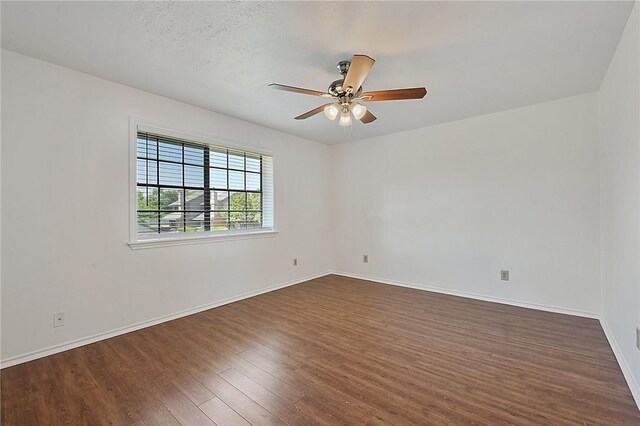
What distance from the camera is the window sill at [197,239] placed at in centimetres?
292

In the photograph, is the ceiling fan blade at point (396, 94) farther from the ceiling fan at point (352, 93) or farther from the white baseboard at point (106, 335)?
the white baseboard at point (106, 335)

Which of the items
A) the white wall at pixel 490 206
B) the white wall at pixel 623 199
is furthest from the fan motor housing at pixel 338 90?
the white wall at pixel 490 206

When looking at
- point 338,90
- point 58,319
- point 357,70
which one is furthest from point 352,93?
point 58,319

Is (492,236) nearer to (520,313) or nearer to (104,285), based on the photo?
(520,313)

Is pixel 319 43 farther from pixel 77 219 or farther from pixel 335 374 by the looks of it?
pixel 77 219

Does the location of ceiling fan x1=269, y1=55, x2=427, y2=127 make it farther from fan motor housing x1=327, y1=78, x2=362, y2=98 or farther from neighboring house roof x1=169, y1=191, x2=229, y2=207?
neighboring house roof x1=169, y1=191, x2=229, y2=207

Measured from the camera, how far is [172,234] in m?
3.26

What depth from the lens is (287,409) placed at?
5.59 ft

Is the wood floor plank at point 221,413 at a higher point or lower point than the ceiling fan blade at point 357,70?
lower

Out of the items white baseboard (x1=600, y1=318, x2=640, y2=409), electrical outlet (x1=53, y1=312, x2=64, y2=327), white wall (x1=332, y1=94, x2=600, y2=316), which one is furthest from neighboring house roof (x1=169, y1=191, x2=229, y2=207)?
white baseboard (x1=600, y1=318, x2=640, y2=409)

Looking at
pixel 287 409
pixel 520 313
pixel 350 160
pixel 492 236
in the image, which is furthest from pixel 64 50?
pixel 520 313

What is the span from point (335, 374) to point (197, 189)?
2.63m

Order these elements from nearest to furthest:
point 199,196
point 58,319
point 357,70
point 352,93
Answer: point 357,70
point 352,93
point 58,319
point 199,196

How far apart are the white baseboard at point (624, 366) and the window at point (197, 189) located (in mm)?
3902
